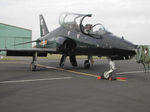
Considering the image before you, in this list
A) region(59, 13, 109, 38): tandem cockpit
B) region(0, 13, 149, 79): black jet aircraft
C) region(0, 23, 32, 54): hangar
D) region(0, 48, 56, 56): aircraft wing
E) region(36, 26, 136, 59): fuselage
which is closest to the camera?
region(36, 26, 136, 59): fuselage

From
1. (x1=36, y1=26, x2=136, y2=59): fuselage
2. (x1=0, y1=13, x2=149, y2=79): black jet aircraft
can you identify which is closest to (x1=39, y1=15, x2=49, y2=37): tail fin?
(x1=0, y1=13, x2=149, y2=79): black jet aircraft

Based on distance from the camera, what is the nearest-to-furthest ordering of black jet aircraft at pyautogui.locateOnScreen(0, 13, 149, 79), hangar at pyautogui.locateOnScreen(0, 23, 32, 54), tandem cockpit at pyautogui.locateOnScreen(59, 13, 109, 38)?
black jet aircraft at pyautogui.locateOnScreen(0, 13, 149, 79) → tandem cockpit at pyautogui.locateOnScreen(59, 13, 109, 38) → hangar at pyautogui.locateOnScreen(0, 23, 32, 54)

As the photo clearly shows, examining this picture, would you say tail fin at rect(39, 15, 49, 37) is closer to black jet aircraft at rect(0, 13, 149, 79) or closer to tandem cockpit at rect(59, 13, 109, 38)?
black jet aircraft at rect(0, 13, 149, 79)

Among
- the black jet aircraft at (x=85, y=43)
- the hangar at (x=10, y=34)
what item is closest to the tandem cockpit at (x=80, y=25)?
the black jet aircraft at (x=85, y=43)

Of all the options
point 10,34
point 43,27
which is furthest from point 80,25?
point 10,34

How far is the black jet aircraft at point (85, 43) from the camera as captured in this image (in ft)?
22.9

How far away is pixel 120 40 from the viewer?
286 inches

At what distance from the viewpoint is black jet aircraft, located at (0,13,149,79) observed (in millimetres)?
6988

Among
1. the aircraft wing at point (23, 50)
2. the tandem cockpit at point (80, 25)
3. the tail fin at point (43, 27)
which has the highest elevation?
the tail fin at point (43, 27)

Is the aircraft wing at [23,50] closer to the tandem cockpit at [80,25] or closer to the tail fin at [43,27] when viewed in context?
the tandem cockpit at [80,25]

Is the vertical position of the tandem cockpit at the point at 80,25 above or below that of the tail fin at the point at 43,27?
below

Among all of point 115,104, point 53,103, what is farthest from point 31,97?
point 115,104

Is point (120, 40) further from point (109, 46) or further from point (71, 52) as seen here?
point (71, 52)

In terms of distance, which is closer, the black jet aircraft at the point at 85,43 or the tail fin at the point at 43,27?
the black jet aircraft at the point at 85,43
